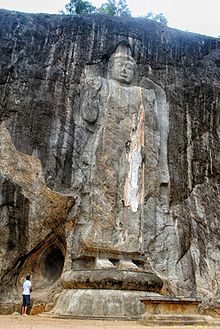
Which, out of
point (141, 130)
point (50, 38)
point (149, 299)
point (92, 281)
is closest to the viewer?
point (149, 299)

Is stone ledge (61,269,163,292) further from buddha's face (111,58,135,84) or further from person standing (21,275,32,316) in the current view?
buddha's face (111,58,135,84)

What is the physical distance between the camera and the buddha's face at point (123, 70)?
9977mm

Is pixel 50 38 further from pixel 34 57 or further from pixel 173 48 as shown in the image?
pixel 173 48

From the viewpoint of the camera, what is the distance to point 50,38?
34.0 feet

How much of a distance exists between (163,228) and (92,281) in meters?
2.54

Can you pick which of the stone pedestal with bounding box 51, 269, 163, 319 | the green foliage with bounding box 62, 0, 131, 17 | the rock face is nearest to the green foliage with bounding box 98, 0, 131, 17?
the green foliage with bounding box 62, 0, 131, 17

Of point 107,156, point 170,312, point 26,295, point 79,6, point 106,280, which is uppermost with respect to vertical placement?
point 79,6

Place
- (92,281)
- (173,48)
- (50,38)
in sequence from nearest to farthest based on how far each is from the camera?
(92,281), (50,38), (173,48)

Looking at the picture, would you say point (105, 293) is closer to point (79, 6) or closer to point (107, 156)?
point (107, 156)

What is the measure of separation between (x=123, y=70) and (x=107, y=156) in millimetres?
1973

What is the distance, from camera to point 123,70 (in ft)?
32.7

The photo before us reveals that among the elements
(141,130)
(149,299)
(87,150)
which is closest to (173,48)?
(141,130)

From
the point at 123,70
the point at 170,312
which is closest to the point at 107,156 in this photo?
the point at 123,70

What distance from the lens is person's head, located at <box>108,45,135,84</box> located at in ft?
32.8
